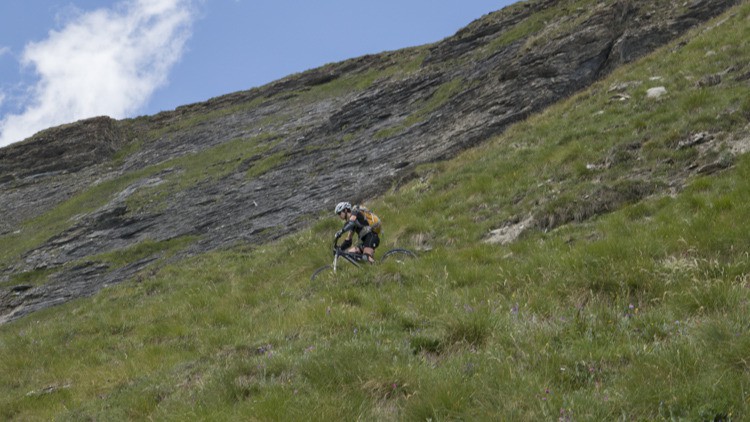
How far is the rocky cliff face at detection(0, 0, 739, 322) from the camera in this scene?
25.4 meters

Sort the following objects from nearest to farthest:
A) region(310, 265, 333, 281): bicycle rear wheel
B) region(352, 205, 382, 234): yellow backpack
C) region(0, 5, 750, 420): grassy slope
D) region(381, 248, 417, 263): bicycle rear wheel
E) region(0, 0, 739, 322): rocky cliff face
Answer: region(0, 5, 750, 420): grassy slope < region(381, 248, 417, 263): bicycle rear wheel < region(310, 265, 333, 281): bicycle rear wheel < region(352, 205, 382, 234): yellow backpack < region(0, 0, 739, 322): rocky cliff face

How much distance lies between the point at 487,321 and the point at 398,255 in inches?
239

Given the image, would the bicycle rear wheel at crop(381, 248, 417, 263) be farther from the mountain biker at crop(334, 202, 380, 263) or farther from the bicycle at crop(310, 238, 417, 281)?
the mountain biker at crop(334, 202, 380, 263)

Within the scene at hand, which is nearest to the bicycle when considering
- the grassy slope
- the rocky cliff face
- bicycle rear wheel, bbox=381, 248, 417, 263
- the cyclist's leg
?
bicycle rear wheel, bbox=381, 248, 417, 263

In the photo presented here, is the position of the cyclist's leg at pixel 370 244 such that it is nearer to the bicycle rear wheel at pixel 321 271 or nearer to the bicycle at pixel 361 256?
the bicycle at pixel 361 256

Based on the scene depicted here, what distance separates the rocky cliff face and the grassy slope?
26.8ft

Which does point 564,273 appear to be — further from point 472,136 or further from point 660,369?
point 472,136

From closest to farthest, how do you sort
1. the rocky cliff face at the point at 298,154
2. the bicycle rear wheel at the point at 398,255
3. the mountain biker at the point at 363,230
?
Answer: the bicycle rear wheel at the point at 398,255
the mountain biker at the point at 363,230
the rocky cliff face at the point at 298,154

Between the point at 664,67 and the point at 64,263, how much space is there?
2956 cm

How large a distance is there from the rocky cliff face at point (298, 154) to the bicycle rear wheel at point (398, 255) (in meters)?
10.1

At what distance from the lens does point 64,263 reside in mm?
28625

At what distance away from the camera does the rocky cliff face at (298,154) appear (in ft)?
83.3

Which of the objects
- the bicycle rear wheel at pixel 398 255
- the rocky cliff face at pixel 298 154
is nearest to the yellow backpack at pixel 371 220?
the bicycle rear wheel at pixel 398 255

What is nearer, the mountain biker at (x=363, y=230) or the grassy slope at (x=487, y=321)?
the grassy slope at (x=487, y=321)
